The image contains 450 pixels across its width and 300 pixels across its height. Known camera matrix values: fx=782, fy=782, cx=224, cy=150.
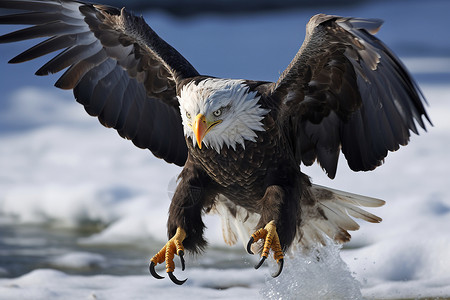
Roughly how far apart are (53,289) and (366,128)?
2.24 m

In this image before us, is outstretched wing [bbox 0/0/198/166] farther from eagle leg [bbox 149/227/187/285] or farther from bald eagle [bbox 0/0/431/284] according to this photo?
eagle leg [bbox 149/227/187/285]

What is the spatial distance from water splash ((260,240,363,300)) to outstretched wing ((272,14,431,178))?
58 cm

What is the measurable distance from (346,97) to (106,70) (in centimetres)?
160

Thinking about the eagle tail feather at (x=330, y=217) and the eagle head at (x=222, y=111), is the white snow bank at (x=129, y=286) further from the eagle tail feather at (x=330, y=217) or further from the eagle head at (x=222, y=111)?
the eagle head at (x=222, y=111)

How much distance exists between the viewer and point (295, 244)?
5.12 m

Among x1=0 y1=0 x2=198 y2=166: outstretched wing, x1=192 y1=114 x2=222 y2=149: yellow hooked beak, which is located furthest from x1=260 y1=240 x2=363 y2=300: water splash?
x1=192 y1=114 x2=222 y2=149: yellow hooked beak

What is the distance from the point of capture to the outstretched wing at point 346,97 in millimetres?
4055

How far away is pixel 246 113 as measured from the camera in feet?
14.0

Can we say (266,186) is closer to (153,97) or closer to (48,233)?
(153,97)

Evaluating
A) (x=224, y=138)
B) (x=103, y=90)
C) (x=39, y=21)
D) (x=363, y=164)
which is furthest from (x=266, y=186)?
(x=39, y=21)

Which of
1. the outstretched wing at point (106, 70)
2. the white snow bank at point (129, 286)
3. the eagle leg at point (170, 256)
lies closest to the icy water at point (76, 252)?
the white snow bank at point (129, 286)

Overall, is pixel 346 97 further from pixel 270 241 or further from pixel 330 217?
pixel 270 241

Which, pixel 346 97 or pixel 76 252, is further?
pixel 76 252

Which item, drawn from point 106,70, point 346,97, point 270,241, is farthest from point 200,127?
point 106,70
